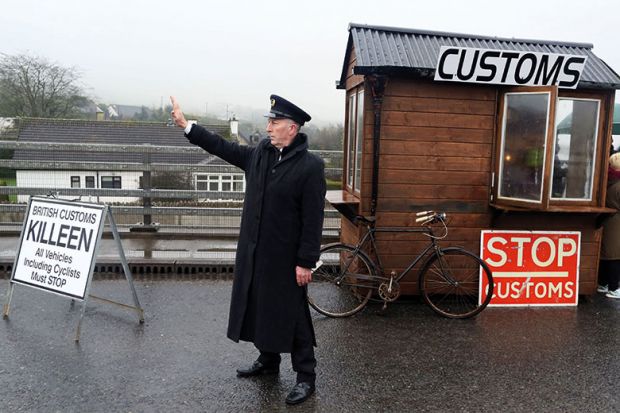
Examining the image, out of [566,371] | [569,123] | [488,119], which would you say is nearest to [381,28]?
[488,119]

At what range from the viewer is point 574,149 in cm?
588

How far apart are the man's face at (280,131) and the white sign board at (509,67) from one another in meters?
2.37

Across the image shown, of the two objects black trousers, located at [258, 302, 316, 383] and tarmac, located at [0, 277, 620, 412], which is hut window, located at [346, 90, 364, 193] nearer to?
tarmac, located at [0, 277, 620, 412]

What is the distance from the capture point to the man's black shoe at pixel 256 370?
152 inches

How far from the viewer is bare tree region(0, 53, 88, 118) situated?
111 feet

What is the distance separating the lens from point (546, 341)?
4.78 metres

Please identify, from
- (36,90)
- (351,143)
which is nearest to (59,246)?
(351,143)

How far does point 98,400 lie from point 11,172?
6.01m

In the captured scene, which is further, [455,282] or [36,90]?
[36,90]

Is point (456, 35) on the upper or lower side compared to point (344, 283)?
upper

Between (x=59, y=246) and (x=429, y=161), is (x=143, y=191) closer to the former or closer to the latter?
(x=59, y=246)

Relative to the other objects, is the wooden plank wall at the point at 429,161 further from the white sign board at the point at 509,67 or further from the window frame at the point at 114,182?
the window frame at the point at 114,182

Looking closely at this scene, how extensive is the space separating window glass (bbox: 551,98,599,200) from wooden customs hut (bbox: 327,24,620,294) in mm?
12

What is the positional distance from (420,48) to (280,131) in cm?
287
